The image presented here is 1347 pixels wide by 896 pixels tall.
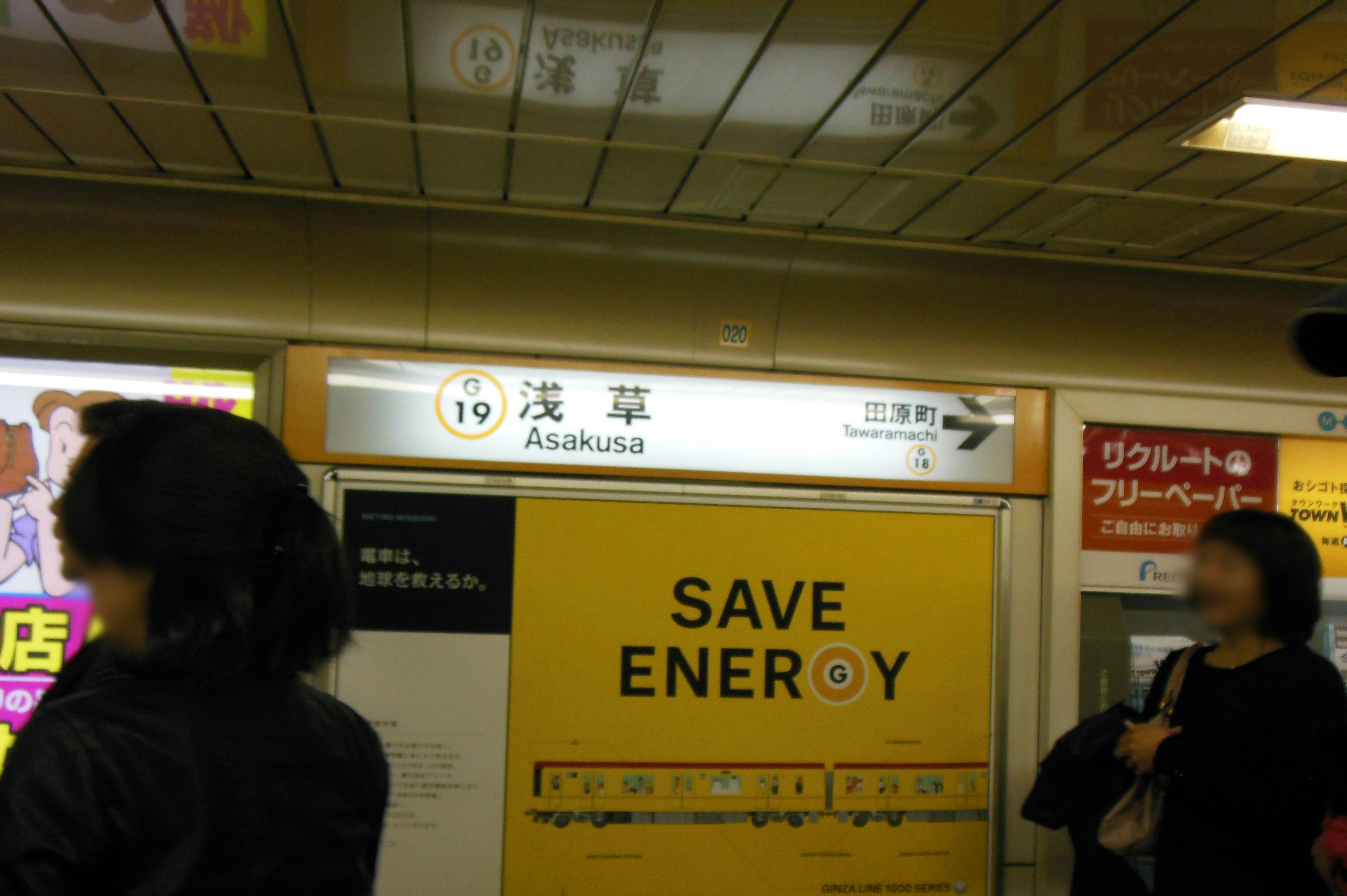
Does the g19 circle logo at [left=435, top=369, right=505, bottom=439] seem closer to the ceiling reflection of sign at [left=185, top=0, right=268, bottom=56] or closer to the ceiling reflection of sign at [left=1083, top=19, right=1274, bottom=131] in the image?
the ceiling reflection of sign at [left=185, top=0, right=268, bottom=56]

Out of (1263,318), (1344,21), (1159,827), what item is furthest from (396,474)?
(1263,318)

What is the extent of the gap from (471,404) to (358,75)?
42.4 inches

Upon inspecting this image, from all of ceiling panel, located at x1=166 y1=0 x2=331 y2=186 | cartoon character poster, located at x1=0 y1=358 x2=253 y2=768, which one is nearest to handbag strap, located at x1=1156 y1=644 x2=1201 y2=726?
ceiling panel, located at x1=166 y1=0 x2=331 y2=186

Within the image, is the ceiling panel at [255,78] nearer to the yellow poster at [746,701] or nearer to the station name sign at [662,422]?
the station name sign at [662,422]

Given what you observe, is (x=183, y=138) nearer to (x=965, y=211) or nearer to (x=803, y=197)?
(x=803, y=197)

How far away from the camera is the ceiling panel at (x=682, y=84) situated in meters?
1.88

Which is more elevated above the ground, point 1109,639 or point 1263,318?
point 1263,318

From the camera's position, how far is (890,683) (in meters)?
3.13

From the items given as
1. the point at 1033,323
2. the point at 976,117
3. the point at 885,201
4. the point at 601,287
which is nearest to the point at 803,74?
the point at 976,117

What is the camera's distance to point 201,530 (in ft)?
3.40

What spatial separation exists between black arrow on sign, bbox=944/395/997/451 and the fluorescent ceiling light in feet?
3.55

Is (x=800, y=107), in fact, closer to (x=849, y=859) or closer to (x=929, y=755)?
(x=929, y=755)

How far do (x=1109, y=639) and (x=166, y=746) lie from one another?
311cm

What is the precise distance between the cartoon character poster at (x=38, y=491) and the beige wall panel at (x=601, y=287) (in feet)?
2.59
